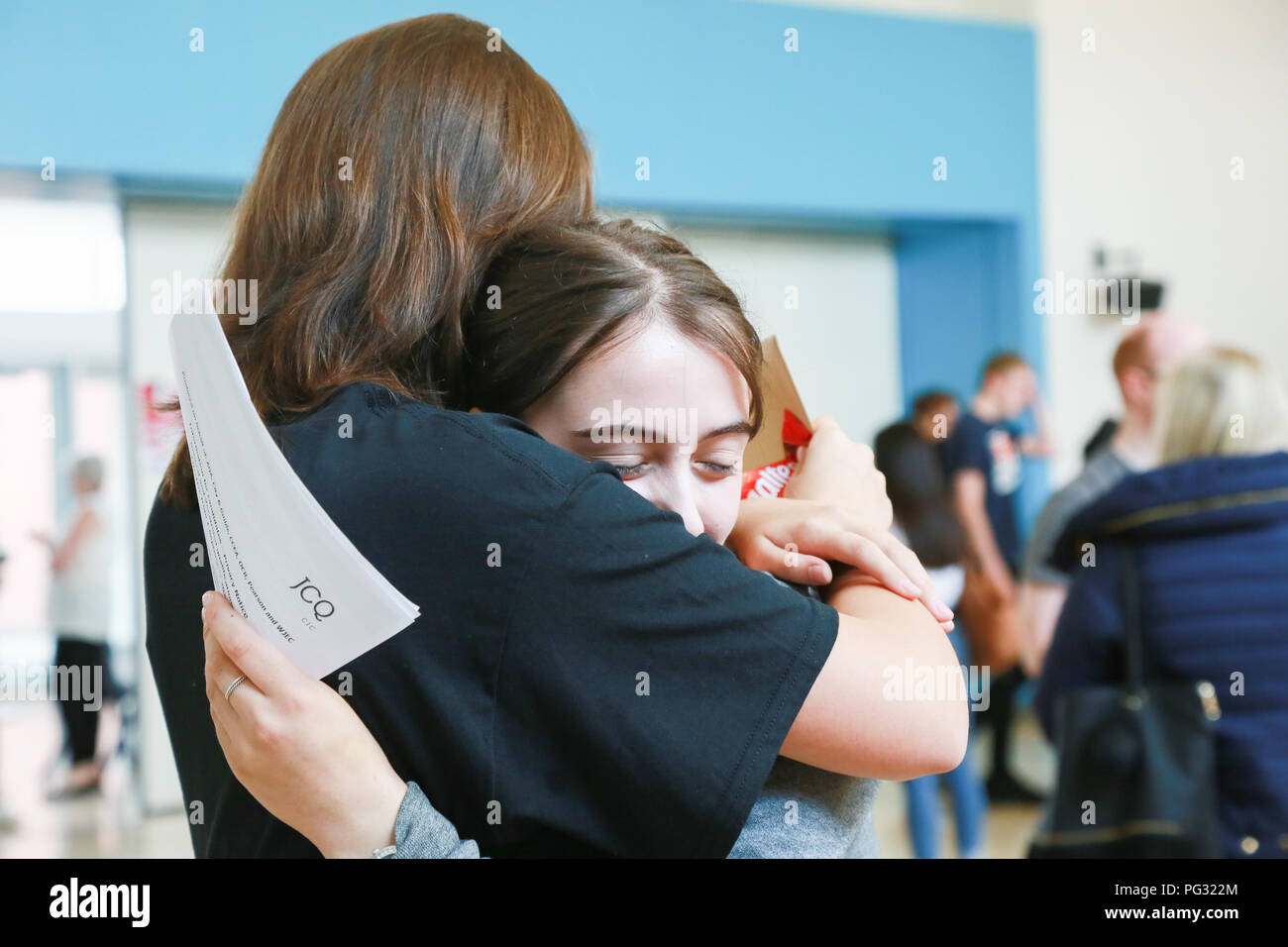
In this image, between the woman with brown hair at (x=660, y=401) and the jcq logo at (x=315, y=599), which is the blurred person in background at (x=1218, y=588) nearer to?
the woman with brown hair at (x=660, y=401)

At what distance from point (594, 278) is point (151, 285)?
143 inches

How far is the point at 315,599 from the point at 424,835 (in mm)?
141

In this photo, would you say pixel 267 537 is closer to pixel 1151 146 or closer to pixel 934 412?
pixel 934 412

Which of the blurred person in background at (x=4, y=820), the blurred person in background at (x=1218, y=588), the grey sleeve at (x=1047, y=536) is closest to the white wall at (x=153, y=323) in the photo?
the blurred person in background at (x=4, y=820)

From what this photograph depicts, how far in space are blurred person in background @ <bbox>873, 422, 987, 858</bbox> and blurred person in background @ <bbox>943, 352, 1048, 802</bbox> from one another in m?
0.44

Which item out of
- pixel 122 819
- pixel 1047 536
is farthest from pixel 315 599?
pixel 122 819

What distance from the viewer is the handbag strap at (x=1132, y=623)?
5.58ft

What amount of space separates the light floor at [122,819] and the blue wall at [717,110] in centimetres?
171

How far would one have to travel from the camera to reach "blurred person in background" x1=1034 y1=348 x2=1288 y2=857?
1607mm

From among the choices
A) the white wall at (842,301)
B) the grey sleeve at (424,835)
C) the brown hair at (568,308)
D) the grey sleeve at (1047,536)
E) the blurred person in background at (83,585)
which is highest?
the white wall at (842,301)
